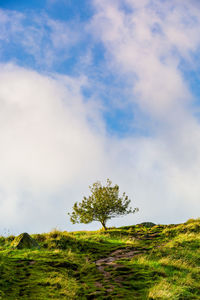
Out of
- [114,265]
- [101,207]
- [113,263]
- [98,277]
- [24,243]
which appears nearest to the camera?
[98,277]

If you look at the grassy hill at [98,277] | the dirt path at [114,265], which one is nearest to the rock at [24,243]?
the grassy hill at [98,277]

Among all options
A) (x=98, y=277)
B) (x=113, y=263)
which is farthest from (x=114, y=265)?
(x=98, y=277)

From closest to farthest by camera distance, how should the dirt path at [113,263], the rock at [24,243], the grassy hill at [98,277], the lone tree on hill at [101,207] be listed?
the grassy hill at [98,277] < the dirt path at [113,263] < the rock at [24,243] < the lone tree on hill at [101,207]

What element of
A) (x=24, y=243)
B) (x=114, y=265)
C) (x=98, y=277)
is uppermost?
(x=24, y=243)

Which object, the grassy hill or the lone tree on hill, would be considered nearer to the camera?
the grassy hill

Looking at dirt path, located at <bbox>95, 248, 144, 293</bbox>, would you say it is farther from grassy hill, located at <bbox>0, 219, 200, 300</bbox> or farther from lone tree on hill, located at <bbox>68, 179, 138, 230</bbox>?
lone tree on hill, located at <bbox>68, 179, 138, 230</bbox>

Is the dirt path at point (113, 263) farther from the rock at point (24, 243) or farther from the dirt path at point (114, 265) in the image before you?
the rock at point (24, 243)

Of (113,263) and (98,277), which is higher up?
(113,263)

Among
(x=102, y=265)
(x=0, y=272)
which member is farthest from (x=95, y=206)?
(x=0, y=272)

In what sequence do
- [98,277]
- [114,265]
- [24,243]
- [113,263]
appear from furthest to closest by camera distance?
1. [24,243]
2. [113,263]
3. [114,265]
4. [98,277]

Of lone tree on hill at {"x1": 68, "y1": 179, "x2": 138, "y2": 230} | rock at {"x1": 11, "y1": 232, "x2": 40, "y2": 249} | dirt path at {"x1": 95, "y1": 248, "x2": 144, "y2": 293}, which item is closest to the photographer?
dirt path at {"x1": 95, "y1": 248, "x2": 144, "y2": 293}

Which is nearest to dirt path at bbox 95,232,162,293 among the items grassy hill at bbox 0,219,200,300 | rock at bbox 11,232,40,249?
grassy hill at bbox 0,219,200,300

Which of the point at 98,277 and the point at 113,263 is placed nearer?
the point at 98,277

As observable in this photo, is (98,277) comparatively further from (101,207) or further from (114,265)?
(101,207)
